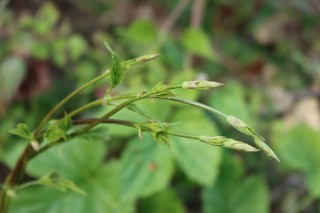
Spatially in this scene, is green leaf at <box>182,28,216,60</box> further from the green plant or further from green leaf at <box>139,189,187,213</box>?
the green plant

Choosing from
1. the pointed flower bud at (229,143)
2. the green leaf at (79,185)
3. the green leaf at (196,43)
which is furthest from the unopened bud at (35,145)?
the green leaf at (196,43)

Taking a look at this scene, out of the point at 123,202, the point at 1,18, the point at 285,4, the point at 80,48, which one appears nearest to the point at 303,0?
the point at 285,4

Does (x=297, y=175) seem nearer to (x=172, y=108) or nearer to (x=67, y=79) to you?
(x=172, y=108)

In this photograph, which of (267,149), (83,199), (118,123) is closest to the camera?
(267,149)

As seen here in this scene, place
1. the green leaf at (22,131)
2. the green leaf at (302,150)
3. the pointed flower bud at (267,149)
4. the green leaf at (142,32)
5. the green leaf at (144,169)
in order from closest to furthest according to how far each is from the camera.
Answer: the pointed flower bud at (267,149) → the green leaf at (22,131) → the green leaf at (144,169) → the green leaf at (302,150) → the green leaf at (142,32)

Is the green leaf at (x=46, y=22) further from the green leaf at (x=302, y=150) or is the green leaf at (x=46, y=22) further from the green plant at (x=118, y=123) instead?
the green plant at (x=118, y=123)

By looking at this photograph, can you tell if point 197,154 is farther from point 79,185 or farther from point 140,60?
point 140,60

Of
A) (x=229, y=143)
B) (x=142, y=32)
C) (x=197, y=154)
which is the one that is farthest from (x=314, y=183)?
(x=229, y=143)

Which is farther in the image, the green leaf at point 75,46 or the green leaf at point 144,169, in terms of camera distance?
the green leaf at point 75,46
